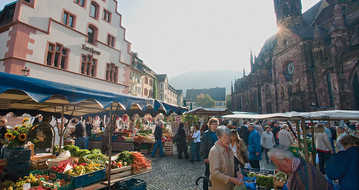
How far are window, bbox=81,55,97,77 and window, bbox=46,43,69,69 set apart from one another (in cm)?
167

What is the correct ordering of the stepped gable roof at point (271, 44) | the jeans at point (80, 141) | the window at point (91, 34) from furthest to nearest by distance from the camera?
1. the stepped gable roof at point (271, 44)
2. the window at point (91, 34)
3. the jeans at point (80, 141)

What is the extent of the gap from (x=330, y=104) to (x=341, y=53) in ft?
24.7

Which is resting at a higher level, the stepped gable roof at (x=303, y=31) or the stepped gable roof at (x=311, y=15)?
the stepped gable roof at (x=311, y=15)

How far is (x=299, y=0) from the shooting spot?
3716 cm

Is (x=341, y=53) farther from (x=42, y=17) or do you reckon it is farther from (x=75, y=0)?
(x=42, y=17)

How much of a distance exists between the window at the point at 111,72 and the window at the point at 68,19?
16.7 ft

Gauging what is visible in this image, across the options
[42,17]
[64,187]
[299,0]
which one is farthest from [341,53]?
[42,17]

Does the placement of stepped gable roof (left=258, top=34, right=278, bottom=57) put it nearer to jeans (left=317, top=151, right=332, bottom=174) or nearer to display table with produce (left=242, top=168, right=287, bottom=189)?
jeans (left=317, top=151, right=332, bottom=174)

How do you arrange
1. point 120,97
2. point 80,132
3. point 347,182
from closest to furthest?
point 347,182 → point 120,97 → point 80,132

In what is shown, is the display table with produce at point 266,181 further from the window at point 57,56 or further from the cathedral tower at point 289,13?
the cathedral tower at point 289,13

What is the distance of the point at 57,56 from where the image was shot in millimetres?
14562

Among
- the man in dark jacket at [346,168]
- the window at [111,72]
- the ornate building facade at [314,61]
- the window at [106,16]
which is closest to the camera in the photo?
the man in dark jacket at [346,168]

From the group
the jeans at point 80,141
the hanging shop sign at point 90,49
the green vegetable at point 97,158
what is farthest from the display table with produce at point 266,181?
the hanging shop sign at point 90,49

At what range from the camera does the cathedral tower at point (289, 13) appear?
36.3 m
